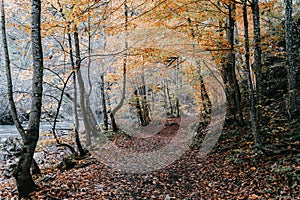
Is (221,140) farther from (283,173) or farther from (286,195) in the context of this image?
(286,195)

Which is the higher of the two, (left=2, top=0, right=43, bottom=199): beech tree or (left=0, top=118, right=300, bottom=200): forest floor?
(left=2, top=0, right=43, bottom=199): beech tree

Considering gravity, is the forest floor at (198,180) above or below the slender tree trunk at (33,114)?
below

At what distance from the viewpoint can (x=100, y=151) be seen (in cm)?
A: 1000

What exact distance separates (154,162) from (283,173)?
13.8 ft

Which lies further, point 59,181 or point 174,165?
point 174,165

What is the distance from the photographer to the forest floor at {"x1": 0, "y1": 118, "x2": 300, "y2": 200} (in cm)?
494

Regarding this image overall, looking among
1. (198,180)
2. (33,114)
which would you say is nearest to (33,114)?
(33,114)

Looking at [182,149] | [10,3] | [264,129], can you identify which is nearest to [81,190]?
[182,149]

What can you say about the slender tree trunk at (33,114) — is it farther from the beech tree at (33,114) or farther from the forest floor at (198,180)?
the forest floor at (198,180)

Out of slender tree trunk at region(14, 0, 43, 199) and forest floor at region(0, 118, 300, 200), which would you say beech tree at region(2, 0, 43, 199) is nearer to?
slender tree trunk at region(14, 0, 43, 199)

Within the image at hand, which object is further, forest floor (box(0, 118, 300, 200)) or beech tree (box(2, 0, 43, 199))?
beech tree (box(2, 0, 43, 199))

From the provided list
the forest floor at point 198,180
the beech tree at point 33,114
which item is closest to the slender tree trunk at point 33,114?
the beech tree at point 33,114

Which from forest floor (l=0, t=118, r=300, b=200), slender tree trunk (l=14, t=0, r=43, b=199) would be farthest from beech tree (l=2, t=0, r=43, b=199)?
forest floor (l=0, t=118, r=300, b=200)

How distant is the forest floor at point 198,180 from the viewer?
16.2ft
